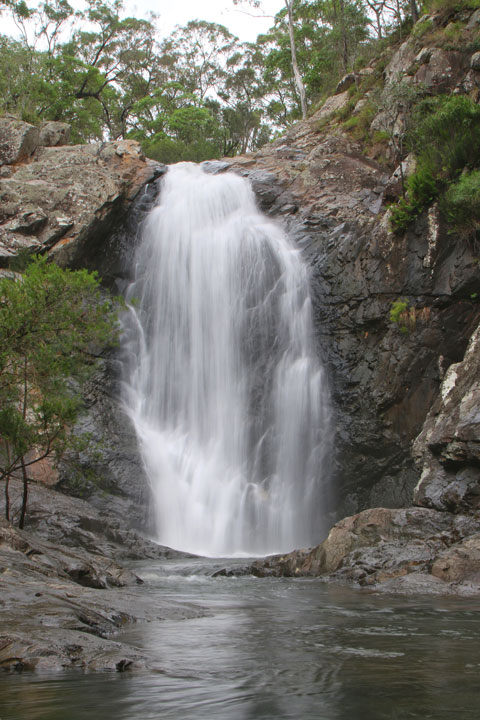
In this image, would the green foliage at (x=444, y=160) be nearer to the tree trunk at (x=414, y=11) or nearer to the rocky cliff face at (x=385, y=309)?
the rocky cliff face at (x=385, y=309)

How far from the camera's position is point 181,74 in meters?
44.5

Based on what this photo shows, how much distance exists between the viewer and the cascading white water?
54.0 feet

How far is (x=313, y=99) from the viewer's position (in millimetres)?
35812

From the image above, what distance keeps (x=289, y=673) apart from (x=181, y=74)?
46.7 m

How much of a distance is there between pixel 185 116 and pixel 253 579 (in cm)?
3166

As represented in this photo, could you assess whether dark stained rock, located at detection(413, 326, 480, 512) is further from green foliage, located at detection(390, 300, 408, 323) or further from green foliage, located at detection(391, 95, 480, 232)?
green foliage, located at detection(391, 95, 480, 232)

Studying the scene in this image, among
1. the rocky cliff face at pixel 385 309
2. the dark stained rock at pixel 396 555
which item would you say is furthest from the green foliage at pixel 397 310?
the dark stained rock at pixel 396 555

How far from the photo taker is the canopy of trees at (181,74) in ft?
103

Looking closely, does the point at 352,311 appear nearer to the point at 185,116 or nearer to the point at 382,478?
the point at 382,478

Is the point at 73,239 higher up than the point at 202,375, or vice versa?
the point at 73,239

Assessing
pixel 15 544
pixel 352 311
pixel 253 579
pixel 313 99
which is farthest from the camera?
pixel 313 99

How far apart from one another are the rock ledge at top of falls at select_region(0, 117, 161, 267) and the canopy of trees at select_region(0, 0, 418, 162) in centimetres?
345

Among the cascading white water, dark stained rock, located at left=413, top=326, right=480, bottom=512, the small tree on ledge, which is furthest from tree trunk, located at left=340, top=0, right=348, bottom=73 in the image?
the small tree on ledge

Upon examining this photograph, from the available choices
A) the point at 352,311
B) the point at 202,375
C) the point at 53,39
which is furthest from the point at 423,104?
the point at 53,39
